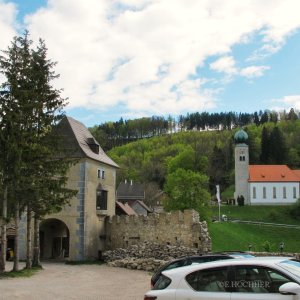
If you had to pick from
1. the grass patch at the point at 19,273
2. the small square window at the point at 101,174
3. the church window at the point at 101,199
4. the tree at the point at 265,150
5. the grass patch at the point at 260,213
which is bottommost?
the grass patch at the point at 19,273

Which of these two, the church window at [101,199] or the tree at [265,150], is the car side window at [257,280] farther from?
the tree at [265,150]

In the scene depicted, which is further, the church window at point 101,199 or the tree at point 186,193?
the tree at point 186,193

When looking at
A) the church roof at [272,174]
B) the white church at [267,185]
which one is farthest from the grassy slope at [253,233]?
the church roof at [272,174]

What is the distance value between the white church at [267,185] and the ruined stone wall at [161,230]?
235ft

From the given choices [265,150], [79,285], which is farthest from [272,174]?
[79,285]

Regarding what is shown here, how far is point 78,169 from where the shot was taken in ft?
115

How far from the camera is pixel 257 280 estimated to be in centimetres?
785

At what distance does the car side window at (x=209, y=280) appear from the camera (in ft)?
26.5

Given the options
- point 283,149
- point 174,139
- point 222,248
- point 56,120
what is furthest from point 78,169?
point 174,139

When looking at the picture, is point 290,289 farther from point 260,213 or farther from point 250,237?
point 260,213

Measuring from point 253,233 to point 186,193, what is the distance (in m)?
12.1

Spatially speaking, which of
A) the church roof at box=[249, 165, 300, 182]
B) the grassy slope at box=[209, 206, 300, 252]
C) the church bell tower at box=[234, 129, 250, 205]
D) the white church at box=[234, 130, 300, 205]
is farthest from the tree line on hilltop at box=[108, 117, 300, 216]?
the church roof at box=[249, 165, 300, 182]

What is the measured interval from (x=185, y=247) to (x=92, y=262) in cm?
719

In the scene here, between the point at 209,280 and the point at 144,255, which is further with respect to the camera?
the point at 144,255
